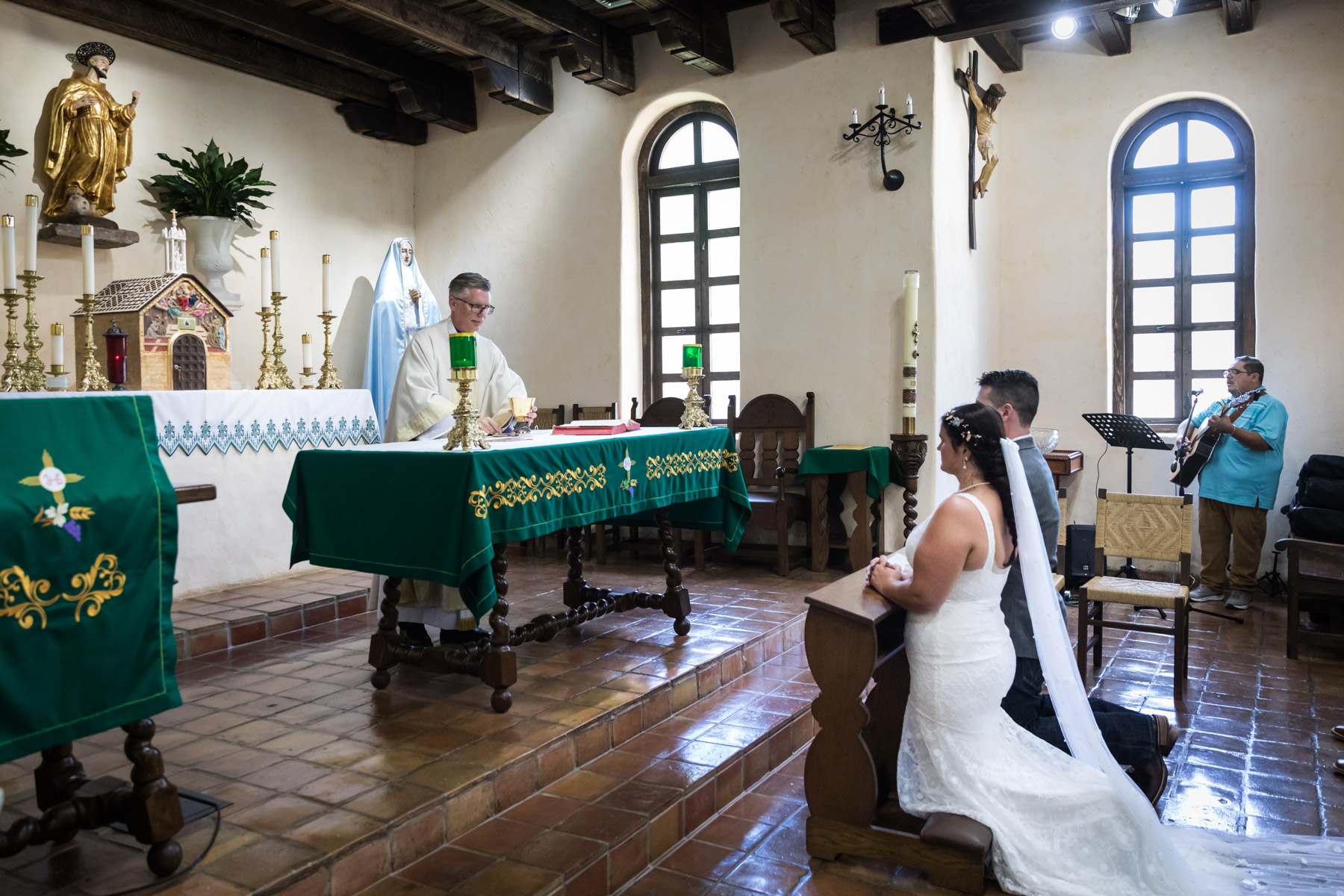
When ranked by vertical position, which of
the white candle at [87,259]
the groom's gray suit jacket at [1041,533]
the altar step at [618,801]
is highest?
the white candle at [87,259]

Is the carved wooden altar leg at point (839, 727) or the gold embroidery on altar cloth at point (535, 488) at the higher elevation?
the gold embroidery on altar cloth at point (535, 488)

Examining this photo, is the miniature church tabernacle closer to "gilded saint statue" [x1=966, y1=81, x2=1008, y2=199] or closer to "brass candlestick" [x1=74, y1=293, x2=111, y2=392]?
"brass candlestick" [x1=74, y1=293, x2=111, y2=392]

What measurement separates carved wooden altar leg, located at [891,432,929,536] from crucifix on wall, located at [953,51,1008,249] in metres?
1.76

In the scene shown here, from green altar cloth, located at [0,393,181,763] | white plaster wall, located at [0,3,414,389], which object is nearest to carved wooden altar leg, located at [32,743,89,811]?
green altar cloth, located at [0,393,181,763]

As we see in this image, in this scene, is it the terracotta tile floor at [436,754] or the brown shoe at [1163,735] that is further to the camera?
the brown shoe at [1163,735]

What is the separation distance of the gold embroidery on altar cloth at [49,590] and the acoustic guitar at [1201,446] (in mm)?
6610

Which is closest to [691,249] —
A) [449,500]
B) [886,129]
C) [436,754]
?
[886,129]

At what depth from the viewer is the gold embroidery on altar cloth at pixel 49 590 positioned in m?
2.10

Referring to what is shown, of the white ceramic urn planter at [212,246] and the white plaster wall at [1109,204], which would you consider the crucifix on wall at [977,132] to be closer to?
the white plaster wall at [1109,204]

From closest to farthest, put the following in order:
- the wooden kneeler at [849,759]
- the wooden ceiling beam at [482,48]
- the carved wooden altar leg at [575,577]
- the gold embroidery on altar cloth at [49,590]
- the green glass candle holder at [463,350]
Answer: the gold embroidery on altar cloth at [49,590] → the wooden kneeler at [849,759] → the green glass candle holder at [463,350] → the carved wooden altar leg at [575,577] → the wooden ceiling beam at [482,48]

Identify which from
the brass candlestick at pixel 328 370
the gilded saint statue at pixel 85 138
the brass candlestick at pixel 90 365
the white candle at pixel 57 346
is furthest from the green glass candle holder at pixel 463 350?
the gilded saint statue at pixel 85 138

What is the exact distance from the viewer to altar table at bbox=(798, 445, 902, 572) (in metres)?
6.44

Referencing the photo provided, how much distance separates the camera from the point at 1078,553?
6.71 meters

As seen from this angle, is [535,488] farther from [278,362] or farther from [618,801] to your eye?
[278,362]
